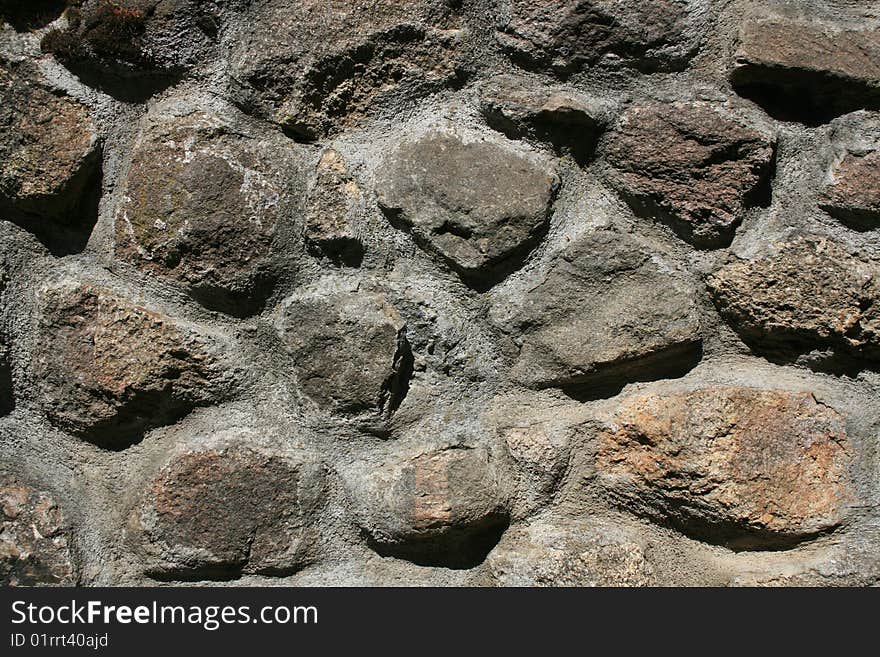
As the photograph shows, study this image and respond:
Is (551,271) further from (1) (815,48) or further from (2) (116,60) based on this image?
(2) (116,60)

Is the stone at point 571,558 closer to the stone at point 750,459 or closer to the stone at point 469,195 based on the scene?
the stone at point 750,459

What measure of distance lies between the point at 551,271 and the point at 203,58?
20.1 inches

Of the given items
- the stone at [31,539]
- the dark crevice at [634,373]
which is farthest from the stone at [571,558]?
the stone at [31,539]

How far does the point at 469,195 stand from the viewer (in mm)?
955

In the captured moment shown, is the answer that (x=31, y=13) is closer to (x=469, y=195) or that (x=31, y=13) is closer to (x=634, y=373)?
(x=469, y=195)

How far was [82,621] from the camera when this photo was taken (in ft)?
3.24

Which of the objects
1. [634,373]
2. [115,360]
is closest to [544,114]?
[634,373]

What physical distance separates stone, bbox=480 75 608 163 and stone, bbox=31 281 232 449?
46cm

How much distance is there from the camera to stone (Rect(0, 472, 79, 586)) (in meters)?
0.99

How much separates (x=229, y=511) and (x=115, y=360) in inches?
9.5

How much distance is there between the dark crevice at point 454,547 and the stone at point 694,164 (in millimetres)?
441

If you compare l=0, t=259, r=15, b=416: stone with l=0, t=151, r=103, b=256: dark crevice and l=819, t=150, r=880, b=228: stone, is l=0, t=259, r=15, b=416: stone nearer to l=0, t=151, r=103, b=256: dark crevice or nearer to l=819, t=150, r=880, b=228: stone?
l=0, t=151, r=103, b=256: dark crevice

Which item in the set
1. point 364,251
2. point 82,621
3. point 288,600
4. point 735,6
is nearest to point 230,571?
point 288,600

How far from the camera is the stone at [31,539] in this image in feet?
3.26
